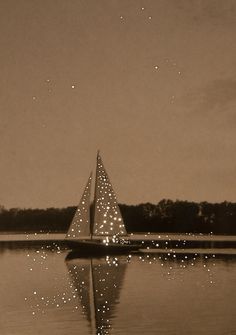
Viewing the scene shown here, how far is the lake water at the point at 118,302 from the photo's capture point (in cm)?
2573

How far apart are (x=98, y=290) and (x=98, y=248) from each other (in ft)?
82.2

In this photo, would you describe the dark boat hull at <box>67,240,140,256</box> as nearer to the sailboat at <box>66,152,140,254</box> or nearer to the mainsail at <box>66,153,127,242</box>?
the sailboat at <box>66,152,140,254</box>

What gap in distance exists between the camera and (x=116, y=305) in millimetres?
32219

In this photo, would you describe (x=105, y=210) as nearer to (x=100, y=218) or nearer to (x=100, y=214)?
(x=100, y=214)

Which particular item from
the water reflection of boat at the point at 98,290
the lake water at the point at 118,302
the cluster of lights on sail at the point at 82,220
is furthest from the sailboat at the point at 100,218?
the lake water at the point at 118,302

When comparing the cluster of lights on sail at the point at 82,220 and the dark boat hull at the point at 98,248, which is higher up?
the cluster of lights on sail at the point at 82,220

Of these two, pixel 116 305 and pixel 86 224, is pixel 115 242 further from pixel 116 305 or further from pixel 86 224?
pixel 116 305

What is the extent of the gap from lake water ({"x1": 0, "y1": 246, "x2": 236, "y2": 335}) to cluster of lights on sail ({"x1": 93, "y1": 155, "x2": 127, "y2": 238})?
12727mm

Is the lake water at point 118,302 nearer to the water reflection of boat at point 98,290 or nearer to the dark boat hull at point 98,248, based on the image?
the water reflection of boat at point 98,290

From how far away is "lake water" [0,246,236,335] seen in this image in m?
25.7

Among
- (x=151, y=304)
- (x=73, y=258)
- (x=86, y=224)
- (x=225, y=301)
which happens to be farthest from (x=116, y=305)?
(x=73, y=258)

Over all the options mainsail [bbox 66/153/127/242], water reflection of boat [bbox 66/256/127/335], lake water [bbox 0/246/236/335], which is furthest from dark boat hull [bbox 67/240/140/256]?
lake water [bbox 0/246/236/335]

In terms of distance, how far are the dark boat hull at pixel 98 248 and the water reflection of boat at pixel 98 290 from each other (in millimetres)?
2381

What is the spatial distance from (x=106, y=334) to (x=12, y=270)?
109 feet
